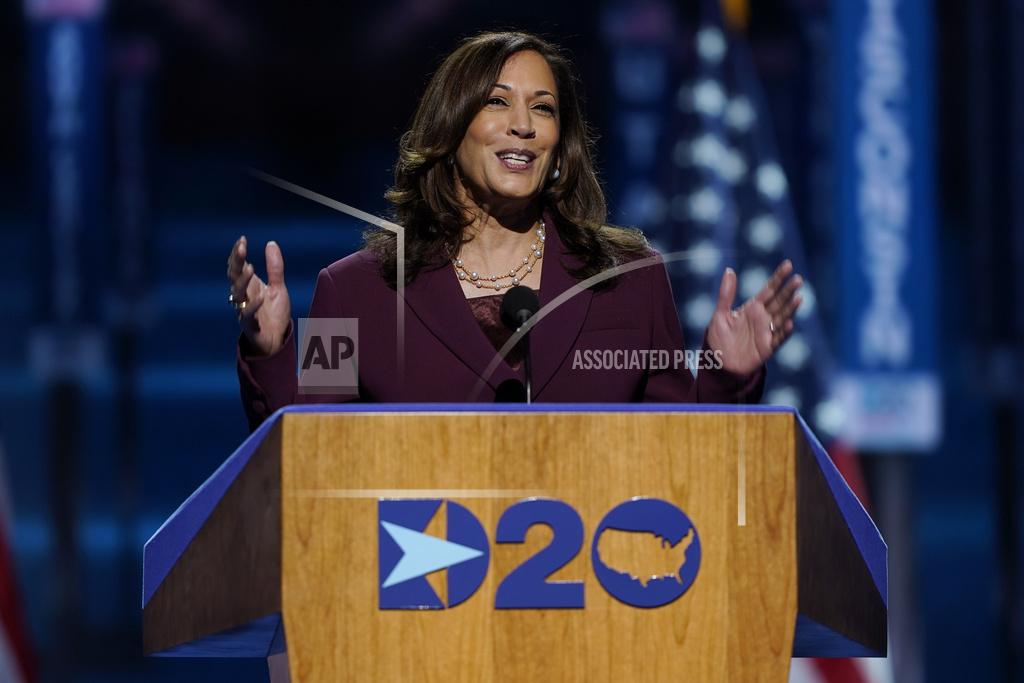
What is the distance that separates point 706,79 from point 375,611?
11.2 ft

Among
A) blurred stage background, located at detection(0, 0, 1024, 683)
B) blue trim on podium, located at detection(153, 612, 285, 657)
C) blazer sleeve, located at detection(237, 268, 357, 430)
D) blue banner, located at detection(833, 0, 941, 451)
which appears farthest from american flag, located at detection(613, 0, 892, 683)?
blue trim on podium, located at detection(153, 612, 285, 657)

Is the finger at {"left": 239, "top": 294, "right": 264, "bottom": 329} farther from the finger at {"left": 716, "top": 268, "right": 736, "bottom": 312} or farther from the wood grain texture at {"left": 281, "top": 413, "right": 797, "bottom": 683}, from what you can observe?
the finger at {"left": 716, "top": 268, "right": 736, "bottom": 312}

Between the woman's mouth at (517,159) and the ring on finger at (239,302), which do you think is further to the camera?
the woman's mouth at (517,159)

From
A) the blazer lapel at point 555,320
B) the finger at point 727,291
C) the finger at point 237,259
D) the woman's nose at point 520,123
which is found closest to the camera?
the finger at point 237,259

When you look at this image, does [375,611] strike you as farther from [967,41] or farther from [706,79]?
[967,41]

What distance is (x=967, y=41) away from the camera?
15.1ft

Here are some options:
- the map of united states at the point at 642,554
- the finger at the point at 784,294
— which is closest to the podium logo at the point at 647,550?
the map of united states at the point at 642,554

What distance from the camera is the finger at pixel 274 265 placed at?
1449 mm

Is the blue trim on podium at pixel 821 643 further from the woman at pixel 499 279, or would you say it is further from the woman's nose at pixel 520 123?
the woman's nose at pixel 520 123

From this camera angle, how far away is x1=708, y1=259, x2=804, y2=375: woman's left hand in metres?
1.47

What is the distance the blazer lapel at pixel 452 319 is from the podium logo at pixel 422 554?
0.43 meters

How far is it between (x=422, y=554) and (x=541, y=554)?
9 cm

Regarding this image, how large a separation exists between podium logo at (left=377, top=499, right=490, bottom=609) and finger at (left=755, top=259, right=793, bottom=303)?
44 cm

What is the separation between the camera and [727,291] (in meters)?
1.51
